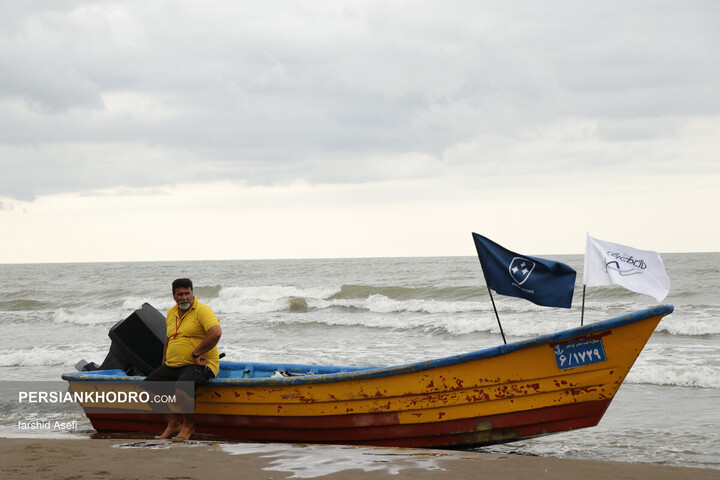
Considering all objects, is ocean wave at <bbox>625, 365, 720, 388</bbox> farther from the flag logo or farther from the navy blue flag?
the flag logo

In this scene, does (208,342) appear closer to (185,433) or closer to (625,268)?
(185,433)

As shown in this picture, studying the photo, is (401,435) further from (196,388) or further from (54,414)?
(54,414)

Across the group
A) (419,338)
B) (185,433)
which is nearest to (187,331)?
(185,433)

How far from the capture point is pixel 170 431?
292 inches

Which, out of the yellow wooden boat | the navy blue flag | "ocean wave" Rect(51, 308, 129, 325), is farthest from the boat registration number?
"ocean wave" Rect(51, 308, 129, 325)

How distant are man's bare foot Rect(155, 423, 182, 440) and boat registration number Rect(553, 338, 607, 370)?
3.87 m

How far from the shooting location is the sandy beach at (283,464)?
17.2 ft

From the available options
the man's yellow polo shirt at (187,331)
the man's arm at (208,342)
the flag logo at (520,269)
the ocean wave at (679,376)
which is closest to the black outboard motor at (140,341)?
the man's yellow polo shirt at (187,331)

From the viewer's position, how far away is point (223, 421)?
24.4 ft

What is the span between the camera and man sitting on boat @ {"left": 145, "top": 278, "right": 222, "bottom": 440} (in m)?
6.86

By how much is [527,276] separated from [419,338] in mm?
11444

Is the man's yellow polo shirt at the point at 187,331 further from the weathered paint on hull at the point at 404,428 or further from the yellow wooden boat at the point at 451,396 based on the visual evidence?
the weathered paint on hull at the point at 404,428

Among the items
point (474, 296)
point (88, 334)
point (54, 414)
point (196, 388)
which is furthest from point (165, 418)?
point (474, 296)

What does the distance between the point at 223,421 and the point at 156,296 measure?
28674mm
